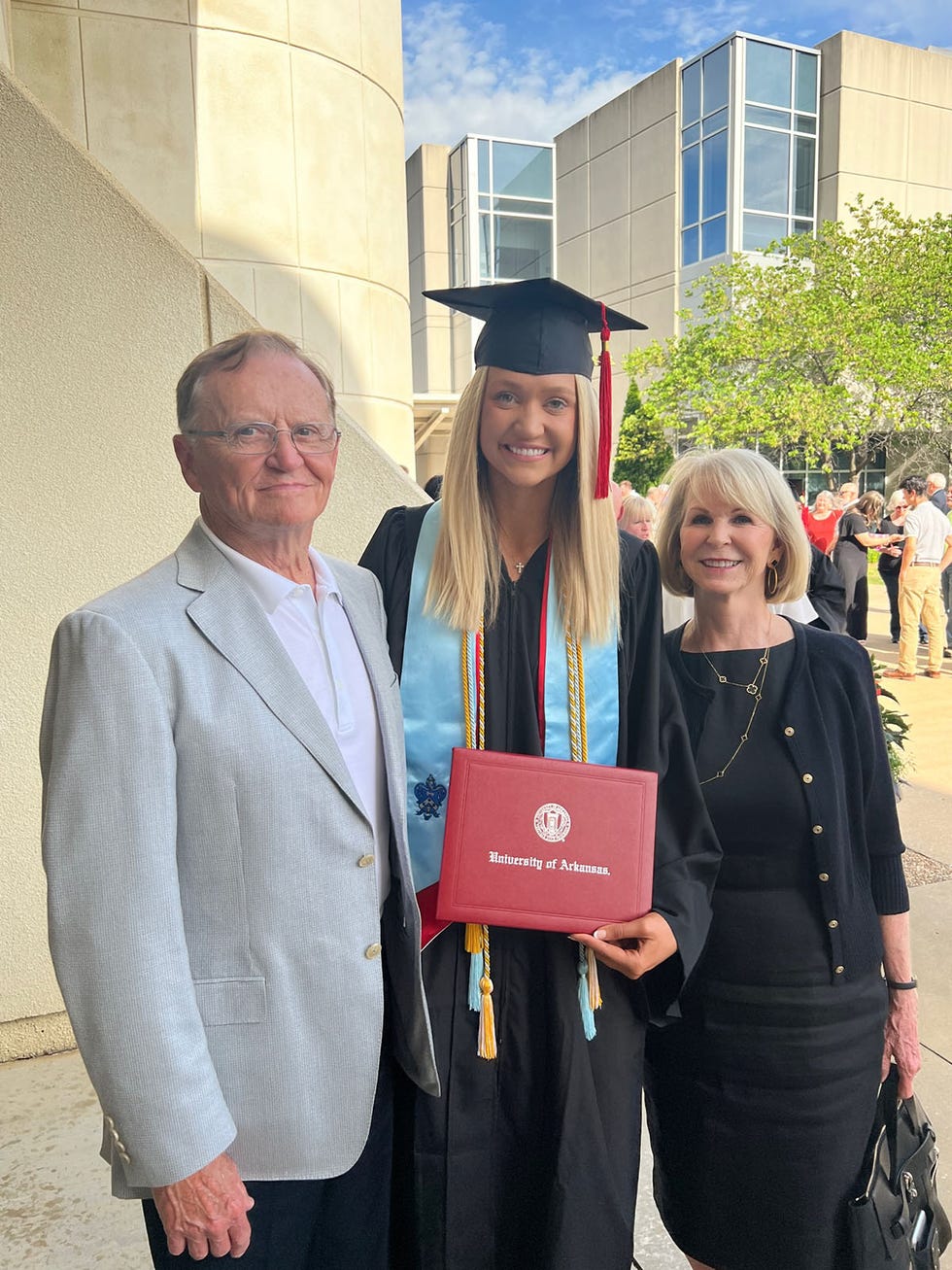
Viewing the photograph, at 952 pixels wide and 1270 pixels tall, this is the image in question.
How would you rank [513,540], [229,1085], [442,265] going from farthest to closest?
1. [442,265]
2. [513,540]
3. [229,1085]

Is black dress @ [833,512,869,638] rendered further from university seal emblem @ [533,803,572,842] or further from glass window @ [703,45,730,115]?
glass window @ [703,45,730,115]

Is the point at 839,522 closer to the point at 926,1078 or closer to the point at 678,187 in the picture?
the point at 926,1078

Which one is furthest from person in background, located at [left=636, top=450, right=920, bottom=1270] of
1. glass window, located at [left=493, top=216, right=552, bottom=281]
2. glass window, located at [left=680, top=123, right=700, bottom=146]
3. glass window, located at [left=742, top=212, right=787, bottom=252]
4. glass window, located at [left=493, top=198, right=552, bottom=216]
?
glass window, located at [left=493, top=198, right=552, bottom=216]

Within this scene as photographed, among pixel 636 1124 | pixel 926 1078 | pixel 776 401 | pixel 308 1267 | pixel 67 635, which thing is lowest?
pixel 926 1078

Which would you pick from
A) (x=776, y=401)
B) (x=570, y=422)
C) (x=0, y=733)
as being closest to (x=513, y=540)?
(x=570, y=422)

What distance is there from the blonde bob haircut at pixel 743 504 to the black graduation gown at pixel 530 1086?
0.50 metres

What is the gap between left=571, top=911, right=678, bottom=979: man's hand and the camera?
150cm

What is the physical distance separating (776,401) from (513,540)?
20.9 m

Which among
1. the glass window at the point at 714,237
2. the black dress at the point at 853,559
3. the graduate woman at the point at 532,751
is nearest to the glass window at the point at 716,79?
the glass window at the point at 714,237

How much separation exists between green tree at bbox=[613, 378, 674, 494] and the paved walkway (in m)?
21.5

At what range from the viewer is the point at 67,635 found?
1.15m

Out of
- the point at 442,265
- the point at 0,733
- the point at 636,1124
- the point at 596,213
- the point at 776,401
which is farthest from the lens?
the point at 442,265

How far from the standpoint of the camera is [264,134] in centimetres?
636

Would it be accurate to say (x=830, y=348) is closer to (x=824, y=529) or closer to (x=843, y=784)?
(x=824, y=529)
